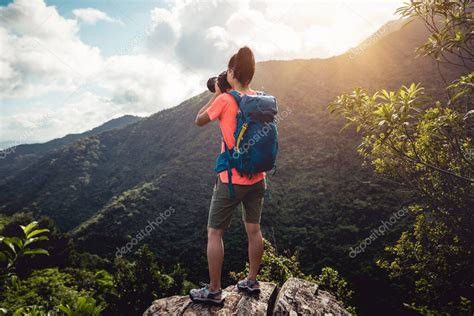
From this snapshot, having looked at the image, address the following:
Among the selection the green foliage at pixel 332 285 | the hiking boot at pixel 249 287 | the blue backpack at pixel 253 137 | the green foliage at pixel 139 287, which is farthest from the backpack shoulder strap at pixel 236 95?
the green foliage at pixel 139 287

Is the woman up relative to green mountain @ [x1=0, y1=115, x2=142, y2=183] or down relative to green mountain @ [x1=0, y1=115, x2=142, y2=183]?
down

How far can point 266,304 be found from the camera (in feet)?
8.79

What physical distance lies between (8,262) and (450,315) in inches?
192

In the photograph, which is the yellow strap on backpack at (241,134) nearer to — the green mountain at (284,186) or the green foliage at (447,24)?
the green foliage at (447,24)

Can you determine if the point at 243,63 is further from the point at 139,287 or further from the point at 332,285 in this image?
the point at 139,287

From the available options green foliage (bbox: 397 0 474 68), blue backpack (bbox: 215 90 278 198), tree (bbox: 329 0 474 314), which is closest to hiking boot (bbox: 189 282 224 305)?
blue backpack (bbox: 215 90 278 198)

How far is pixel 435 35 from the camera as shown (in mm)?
2648

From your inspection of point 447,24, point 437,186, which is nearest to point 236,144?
point 447,24

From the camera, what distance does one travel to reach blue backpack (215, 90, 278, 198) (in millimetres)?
2434

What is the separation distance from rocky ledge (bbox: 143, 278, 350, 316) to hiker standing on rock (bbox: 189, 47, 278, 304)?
0.35 feet

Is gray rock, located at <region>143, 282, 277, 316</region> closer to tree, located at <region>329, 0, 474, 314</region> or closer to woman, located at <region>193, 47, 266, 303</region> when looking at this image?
woman, located at <region>193, 47, 266, 303</region>

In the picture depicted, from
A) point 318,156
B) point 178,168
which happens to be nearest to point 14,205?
point 178,168

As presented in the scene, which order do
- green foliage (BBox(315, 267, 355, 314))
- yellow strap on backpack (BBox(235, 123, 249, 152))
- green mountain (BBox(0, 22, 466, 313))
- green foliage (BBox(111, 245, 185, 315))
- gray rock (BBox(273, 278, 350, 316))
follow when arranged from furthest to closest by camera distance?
green mountain (BBox(0, 22, 466, 313)) → green foliage (BBox(111, 245, 185, 315)) → green foliage (BBox(315, 267, 355, 314)) → gray rock (BBox(273, 278, 350, 316)) → yellow strap on backpack (BBox(235, 123, 249, 152))

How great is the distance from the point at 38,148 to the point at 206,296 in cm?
14087
